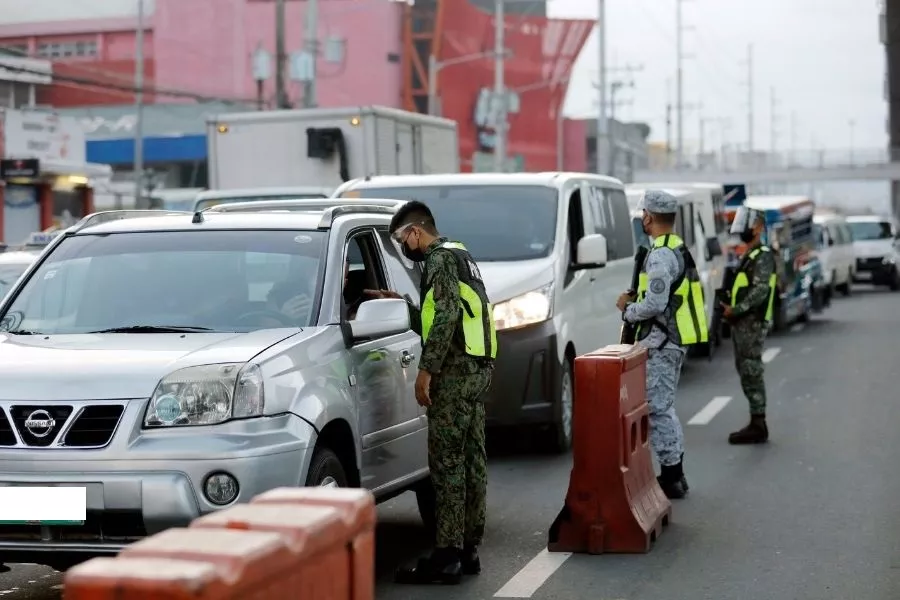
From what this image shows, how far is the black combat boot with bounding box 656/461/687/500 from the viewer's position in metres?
10.2

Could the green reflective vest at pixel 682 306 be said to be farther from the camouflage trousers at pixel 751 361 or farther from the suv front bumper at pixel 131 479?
the suv front bumper at pixel 131 479

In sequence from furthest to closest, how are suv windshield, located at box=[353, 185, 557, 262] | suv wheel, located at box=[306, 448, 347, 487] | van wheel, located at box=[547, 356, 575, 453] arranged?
suv windshield, located at box=[353, 185, 557, 262] < van wheel, located at box=[547, 356, 575, 453] < suv wheel, located at box=[306, 448, 347, 487]

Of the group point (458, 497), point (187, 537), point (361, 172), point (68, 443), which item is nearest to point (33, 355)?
point (68, 443)

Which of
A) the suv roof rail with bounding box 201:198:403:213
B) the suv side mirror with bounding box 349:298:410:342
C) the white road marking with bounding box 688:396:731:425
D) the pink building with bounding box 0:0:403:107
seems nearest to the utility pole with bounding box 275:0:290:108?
the white road marking with bounding box 688:396:731:425

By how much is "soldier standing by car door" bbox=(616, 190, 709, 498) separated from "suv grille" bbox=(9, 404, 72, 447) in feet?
14.3

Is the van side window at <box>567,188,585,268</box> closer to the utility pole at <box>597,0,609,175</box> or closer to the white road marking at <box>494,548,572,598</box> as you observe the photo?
the white road marking at <box>494,548,572,598</box>

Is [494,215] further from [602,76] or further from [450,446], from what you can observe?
[602,76]

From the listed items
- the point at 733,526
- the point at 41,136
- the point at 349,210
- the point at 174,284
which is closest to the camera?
the point at 174,284

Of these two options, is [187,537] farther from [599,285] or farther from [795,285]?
[795,285]

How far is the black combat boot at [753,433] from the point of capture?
1318 centimetres

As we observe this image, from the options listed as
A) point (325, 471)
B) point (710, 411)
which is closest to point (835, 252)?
point (710, 411)

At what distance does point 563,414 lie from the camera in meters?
12.4

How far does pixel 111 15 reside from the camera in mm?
78375

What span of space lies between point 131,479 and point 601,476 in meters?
2.87
